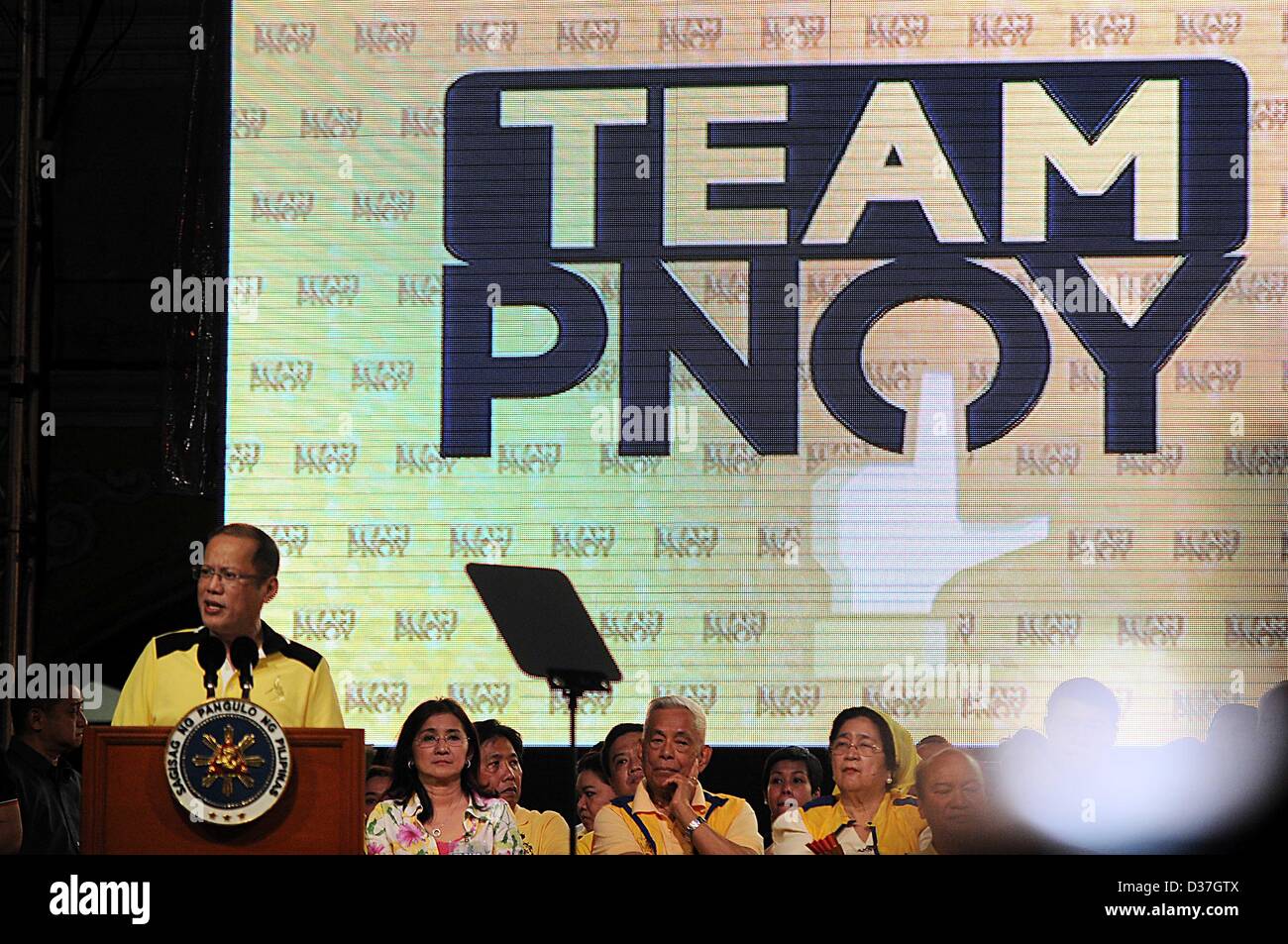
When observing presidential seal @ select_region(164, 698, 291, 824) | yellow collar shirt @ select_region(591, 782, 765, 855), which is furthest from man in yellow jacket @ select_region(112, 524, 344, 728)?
yellow collar shirt @ select_region(591, 782, 765, 855)

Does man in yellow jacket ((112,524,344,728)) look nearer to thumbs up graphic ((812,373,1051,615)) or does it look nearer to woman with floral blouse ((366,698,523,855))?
woman with floral blouse ((366,698,523,855))

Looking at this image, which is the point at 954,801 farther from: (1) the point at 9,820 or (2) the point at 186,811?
(1) the point at 9,820

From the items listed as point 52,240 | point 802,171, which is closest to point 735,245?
point 802,171

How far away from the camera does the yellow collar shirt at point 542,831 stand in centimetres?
466

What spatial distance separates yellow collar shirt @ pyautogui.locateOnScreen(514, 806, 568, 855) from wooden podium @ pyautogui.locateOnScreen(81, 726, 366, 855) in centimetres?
45

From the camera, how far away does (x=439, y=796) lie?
4.65 meters

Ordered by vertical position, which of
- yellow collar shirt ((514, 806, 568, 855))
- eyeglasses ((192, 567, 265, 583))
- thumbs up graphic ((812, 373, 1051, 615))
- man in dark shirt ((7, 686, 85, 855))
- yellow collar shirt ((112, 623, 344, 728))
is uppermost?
thumbs up graphic ((812, 373, 1051, 615))

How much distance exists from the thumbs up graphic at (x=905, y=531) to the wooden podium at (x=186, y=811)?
1.32 meters

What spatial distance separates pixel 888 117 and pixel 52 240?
234 cm

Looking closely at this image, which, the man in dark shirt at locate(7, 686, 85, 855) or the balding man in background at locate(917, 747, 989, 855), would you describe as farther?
the man in dark shirt at locate(7, 686, 85, 855)

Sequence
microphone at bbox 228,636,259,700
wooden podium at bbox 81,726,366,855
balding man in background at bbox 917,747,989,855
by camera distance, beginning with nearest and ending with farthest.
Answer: wooden podium at bbox 81,726,366,855
balding man in background at bbox 917,747,989,855
microphone at bbox 228,636,259,700

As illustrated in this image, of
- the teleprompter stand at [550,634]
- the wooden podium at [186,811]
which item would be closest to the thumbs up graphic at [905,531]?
the teleprompter stand at [550,634]

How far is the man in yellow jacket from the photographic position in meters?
4.65

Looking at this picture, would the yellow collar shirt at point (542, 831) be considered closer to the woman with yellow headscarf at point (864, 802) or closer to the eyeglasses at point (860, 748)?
the woman with yellow headscarf at point (864, 802)
